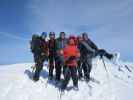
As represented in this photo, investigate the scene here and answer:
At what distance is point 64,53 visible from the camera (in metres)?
11.0

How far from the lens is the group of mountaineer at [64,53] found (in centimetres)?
1091

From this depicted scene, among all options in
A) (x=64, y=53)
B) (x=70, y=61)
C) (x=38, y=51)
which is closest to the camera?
(x=70, y=61)

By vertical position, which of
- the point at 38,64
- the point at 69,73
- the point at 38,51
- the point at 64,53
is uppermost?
the point at 38,51

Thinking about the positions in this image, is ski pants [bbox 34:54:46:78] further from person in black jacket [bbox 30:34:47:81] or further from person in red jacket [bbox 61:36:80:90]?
person in red jacket [bbox 61:36:80:90]

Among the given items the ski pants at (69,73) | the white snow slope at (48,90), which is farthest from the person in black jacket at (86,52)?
the ski pants at (69,73)

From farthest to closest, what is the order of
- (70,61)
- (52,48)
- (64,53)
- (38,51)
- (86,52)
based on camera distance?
(86,52) → (52,48) → (38,51) → (64,53) → (70,61)

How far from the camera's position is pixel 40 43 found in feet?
38.7

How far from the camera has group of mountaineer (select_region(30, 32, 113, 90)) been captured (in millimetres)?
10906

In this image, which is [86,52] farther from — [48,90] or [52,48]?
[48,90]

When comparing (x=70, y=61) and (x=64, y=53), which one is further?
(x=64, y=53)

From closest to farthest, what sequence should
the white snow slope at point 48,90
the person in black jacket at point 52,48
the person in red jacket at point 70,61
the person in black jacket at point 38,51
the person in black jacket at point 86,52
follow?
the white snow slope at point 48,90 → the person in red jacket at point 70,61 → the person in black jacket at point 38,51 → the person in black jacket at point 52,48 → the person in black jacket at point 86,52

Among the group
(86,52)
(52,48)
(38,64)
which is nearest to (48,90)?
(38,64)

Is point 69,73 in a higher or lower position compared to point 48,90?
higher

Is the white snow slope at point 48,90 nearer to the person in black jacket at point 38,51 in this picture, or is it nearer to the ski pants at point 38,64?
the ski pants at point 38,64
